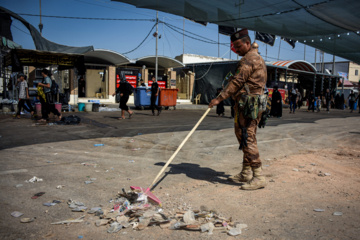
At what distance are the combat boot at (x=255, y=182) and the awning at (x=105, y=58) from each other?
716 inches

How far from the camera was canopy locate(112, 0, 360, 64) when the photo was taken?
8125 millimetres

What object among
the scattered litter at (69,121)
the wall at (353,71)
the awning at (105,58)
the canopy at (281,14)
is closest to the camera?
the canopy at (281,14)

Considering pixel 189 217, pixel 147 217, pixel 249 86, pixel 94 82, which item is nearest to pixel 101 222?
pixel 147 217

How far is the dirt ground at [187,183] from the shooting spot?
7.86 ft

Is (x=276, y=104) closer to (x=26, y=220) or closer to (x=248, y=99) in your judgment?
(x=248, y=99)

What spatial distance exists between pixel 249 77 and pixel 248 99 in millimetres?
329

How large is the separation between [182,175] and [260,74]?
1888 millimetres

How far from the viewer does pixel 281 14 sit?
8.96m

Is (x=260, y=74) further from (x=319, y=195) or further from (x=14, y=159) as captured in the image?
(x=14, y=159)

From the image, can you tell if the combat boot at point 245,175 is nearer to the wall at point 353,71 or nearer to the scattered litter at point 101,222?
the scattered litter at point 101,222

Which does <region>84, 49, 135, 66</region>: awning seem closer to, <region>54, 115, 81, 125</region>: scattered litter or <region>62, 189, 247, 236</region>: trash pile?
<region>54, 115, 81, 125</region>: scattered litter

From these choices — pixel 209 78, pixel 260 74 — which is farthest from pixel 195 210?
pixel 209 78

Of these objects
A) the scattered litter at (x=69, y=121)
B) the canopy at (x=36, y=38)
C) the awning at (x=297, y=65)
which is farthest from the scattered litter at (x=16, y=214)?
the awning at (x=297, y=65)

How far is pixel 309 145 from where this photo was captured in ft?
21.9
